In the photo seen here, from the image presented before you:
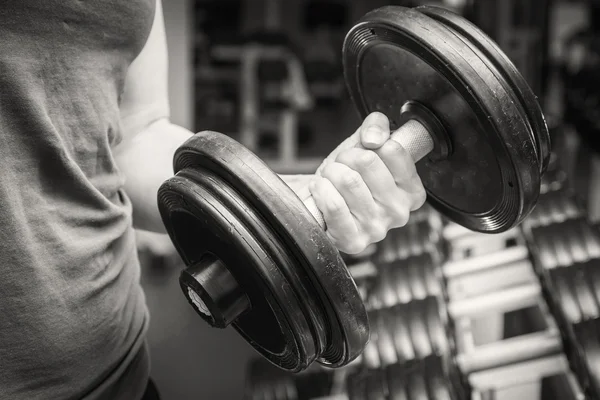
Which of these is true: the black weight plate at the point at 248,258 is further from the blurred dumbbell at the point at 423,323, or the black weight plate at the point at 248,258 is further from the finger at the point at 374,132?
the blurred dumbbell at the point at 423,323

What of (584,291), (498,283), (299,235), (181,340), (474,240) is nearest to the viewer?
(299,235)

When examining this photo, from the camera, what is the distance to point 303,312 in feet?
1.86

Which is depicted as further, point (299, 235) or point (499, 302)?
point (499, 302)

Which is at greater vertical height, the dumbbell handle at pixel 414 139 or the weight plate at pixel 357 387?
the dumbbell handle at pixel 414 139

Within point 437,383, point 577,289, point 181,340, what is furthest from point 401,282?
point 181,340

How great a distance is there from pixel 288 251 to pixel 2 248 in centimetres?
25

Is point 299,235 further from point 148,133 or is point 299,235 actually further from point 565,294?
point 565,294

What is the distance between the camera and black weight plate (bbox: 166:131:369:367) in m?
0.54

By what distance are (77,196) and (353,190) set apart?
0.27 meters

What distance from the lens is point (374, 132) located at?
0.66m

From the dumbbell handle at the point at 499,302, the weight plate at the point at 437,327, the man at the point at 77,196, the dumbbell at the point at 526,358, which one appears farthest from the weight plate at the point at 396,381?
the man at the point at 77,196

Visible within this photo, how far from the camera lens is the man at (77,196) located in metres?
0.56

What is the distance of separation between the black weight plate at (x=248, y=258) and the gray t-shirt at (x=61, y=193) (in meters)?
0.08

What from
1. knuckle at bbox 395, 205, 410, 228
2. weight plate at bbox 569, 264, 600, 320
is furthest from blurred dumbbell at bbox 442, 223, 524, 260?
knuckle at bbox 395, 205, 410, 228
